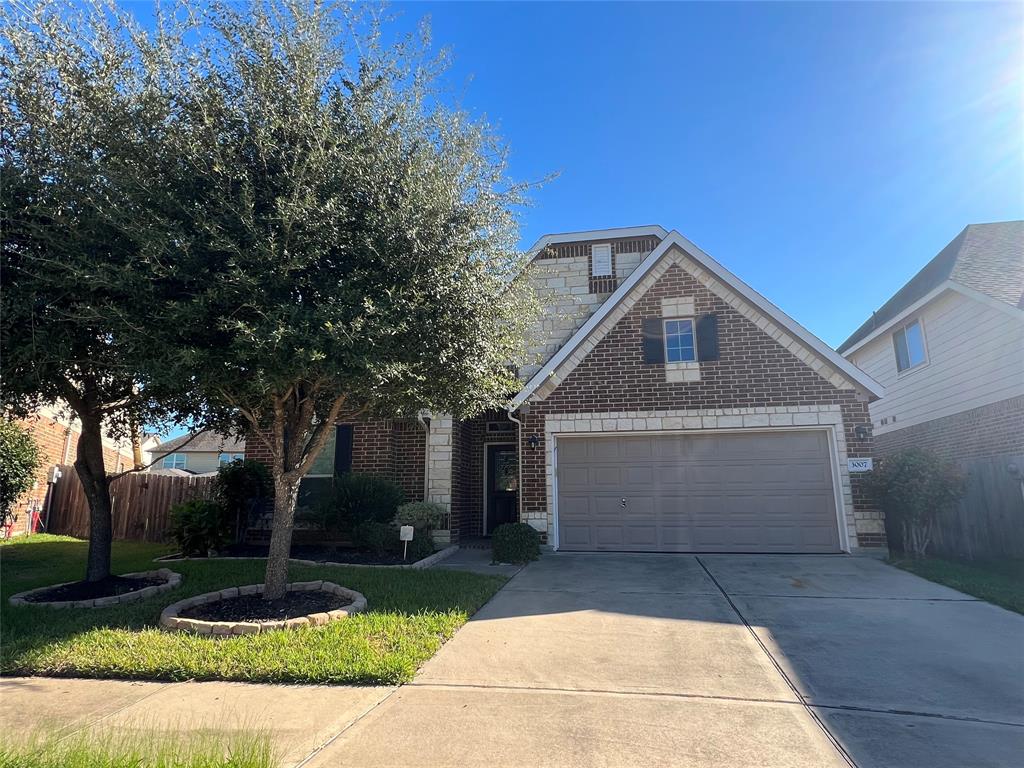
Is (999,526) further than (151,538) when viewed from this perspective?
No

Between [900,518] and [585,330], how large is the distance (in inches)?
264

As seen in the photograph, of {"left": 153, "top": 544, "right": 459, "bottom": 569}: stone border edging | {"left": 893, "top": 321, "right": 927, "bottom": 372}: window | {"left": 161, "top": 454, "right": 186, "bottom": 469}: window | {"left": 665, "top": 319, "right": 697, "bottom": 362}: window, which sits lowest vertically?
{"left": 153, "top": 544, "right": 459, "bottom": 569}: stone border edging

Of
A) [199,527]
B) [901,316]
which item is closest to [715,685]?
[199,527]

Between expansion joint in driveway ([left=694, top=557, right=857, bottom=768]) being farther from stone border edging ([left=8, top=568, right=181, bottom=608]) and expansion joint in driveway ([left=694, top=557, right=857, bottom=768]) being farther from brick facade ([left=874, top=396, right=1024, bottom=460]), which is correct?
brick facade ([left=874, top=396, right=1024, bottom=460])

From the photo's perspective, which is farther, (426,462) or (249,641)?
(426,462)

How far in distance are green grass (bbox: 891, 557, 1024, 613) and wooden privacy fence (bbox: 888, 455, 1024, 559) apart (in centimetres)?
28

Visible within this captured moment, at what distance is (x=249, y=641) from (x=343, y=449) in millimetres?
7117

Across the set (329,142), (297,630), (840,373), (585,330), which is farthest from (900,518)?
(329,142)

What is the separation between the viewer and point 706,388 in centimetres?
1119

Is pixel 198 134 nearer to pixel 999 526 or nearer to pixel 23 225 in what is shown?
pixel 23 225

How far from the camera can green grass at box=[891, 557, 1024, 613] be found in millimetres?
6945

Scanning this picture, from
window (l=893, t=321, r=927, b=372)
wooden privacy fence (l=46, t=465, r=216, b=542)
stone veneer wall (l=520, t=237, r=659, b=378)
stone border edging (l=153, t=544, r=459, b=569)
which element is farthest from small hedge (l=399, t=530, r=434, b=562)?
window (l=893, t=321, r=927, b=372)

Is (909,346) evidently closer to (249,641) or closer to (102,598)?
(249,641)

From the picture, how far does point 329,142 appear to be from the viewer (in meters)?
5.79
